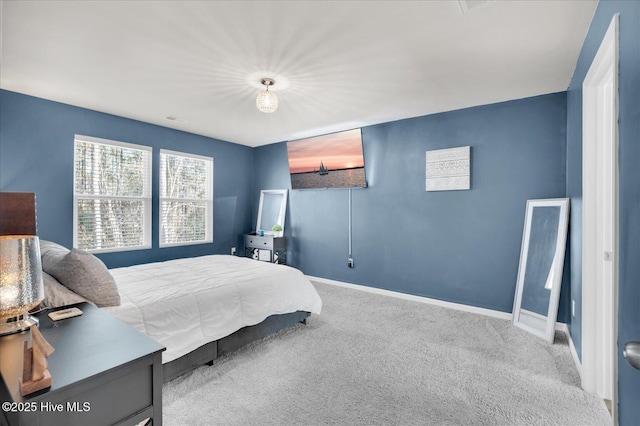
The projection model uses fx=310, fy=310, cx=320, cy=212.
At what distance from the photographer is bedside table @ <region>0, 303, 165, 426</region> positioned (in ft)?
2.70

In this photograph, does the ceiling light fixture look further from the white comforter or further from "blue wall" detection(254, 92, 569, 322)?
"blue wall" detection(254, 92, 569, 322)

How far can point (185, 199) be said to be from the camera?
17.0 feet

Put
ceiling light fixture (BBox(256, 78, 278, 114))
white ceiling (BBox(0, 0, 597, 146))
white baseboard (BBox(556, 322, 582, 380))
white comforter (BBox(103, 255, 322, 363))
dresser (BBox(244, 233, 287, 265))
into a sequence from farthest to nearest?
1. dresser (BBox(244, 233, 287, 265))
2. ceiling light fixture (BBox(256, 78, 278, 114))
3. white baseboard (BBox(556, 322, 582, 380))
4. white comforter (BBox(103, 255, 322, 363))
5. white ceiling (BBox(0, 0, 597, 146))

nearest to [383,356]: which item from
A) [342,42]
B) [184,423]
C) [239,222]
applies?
[184,423]

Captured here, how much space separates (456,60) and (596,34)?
0.93 metres

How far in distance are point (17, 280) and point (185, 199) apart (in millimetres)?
4228

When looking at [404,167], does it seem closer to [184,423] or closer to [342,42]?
[342,42]

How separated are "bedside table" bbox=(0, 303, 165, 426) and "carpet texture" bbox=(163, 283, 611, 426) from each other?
1018 millimetres

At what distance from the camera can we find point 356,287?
193 inches

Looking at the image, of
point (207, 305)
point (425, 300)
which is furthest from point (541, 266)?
point (207, 305)

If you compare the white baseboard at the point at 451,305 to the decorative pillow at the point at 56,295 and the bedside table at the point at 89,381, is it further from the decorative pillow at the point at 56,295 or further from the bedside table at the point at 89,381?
the decorative pillow at the point at 56,295

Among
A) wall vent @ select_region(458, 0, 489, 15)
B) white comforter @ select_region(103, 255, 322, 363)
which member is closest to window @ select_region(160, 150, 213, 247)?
white comforter @ select_region(103, 255, 322, 363)

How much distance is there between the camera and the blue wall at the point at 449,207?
3.50 m

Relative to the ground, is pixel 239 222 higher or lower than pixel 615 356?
higher
